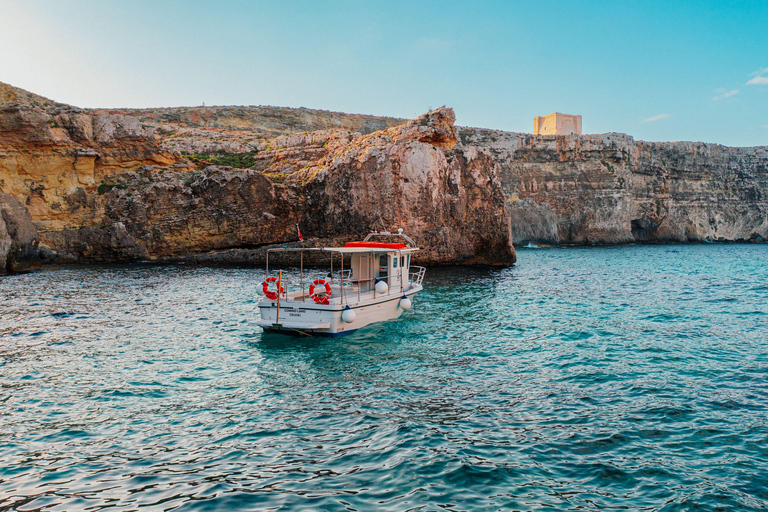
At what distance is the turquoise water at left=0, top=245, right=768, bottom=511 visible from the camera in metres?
6.32

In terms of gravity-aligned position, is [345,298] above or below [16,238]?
below

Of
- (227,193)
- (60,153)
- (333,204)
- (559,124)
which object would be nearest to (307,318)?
(333,204)

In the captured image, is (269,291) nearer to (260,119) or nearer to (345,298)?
(345,298)

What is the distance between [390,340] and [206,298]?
1108 centimetres

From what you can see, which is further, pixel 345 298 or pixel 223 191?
pixel 223 191

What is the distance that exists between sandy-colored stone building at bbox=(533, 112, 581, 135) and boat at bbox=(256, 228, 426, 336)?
286 ft

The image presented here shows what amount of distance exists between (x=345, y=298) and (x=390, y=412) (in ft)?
25.9

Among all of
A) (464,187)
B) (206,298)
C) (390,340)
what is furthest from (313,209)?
(390,340)

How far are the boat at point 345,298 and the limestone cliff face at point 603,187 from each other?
57.9 metres

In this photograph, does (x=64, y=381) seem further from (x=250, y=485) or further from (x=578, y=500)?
(x=578, y=500)

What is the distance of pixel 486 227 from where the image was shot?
126 feet

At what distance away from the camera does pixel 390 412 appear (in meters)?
8.98

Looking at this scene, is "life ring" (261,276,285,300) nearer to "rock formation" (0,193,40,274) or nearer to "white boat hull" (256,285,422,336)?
A: "white boat hull" (256,285,422,336)

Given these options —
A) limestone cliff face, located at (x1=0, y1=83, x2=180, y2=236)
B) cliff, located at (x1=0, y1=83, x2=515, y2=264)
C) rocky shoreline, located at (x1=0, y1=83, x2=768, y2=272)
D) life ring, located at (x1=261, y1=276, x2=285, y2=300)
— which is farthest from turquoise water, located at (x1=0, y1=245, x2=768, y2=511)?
limestone cliff face, located at (x1=0, y1=83, x2=180, y2=236)
